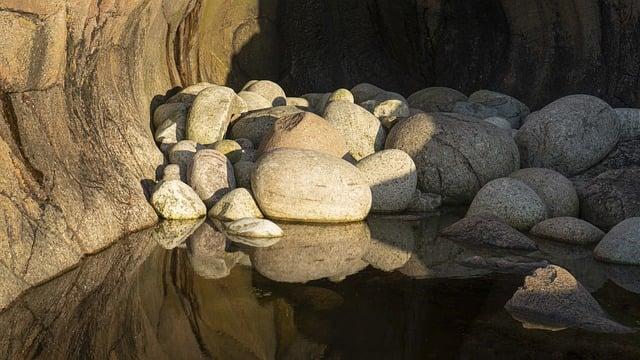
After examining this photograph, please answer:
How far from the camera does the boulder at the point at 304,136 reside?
38.0 feet

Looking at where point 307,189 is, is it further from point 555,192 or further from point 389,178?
point 555,192

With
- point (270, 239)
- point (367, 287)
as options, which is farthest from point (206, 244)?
point (367, 287)

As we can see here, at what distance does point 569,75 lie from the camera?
16438mm

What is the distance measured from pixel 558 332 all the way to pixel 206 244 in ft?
12.2

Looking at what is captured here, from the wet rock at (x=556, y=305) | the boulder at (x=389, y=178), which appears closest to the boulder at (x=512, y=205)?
the boulder at (x=389, y=178)

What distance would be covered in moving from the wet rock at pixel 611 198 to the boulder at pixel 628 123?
1.87 meters

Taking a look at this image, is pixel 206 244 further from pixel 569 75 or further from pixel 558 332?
pixel 569 75

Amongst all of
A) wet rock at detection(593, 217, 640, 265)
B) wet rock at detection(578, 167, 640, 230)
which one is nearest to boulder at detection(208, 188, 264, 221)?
wet rock at detection(593, 217, 640, 265)

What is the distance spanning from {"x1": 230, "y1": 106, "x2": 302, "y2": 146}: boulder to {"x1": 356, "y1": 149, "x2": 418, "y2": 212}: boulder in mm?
1905

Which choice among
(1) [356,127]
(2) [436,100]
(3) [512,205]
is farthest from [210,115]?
(2) [436,100]

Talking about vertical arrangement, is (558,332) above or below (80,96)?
below

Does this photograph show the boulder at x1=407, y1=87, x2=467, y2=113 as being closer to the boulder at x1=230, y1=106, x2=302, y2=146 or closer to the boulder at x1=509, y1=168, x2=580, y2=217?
the boulder at x1=230, y1=106, x2=302, y2=146

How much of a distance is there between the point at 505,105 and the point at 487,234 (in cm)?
652

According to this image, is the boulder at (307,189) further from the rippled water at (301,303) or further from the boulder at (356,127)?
the boulder at (356,127)
